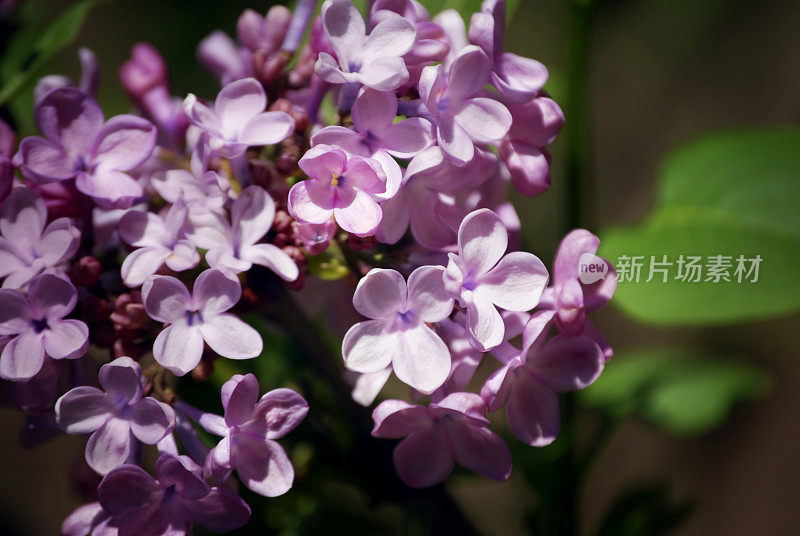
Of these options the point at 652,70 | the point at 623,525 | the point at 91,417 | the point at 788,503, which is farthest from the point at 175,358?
the point at 652,70

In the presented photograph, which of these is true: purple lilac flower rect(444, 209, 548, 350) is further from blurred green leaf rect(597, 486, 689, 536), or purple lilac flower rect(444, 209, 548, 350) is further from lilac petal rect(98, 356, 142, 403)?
blurred green leaf rect(597, 486, 689, 536)

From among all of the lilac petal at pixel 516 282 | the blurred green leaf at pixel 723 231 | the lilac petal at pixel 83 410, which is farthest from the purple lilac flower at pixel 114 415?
the blurred green leaf at pixel 723 231

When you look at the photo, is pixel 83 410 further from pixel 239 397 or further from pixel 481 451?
pixel 481 451

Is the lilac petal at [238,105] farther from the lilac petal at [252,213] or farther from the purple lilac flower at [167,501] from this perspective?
the purple lilac flower at [167,501]

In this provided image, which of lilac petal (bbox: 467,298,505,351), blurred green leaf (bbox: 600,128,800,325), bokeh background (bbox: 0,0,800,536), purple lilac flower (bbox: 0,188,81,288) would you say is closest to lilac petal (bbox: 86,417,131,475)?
purple lilac flower (bbox: 0,188,81,288)

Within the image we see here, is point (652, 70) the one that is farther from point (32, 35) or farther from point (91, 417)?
point (91, 417)

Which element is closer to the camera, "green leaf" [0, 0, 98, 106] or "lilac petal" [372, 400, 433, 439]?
"lilac petal" [372, 400, 433, 439]
